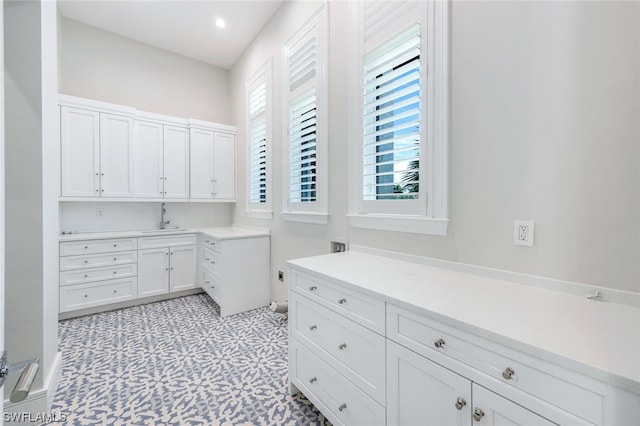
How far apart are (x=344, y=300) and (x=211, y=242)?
241cm

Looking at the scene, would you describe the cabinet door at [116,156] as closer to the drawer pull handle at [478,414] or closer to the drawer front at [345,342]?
the drawer front at [345,342]

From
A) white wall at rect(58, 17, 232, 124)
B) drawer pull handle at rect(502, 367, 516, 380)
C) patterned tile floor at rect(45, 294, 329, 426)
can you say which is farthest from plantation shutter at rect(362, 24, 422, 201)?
white wall at rect(58, 17, 232, 124)

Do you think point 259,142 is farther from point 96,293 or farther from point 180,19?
point 96,293

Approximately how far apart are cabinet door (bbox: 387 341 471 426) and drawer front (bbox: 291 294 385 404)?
0.06m

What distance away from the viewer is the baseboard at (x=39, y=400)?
1.54m

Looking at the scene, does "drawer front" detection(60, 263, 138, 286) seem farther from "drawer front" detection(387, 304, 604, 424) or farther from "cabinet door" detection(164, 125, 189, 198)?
"drawer front" detection(387, 304, 604, 424)

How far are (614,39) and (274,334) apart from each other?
112 inches

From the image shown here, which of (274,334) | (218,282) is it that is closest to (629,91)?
(274,334)

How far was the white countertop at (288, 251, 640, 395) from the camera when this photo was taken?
2.28 ft

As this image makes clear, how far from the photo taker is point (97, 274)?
3.12 metres

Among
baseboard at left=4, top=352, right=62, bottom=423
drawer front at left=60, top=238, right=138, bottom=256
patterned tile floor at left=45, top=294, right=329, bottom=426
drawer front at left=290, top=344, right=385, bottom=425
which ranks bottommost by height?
patterned tile floor at left=45, top=294, right=329, bottom=426

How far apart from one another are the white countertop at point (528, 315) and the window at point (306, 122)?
1.14 metres

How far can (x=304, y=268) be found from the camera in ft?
5.41

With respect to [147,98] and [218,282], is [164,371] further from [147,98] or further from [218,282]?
[147,98]
